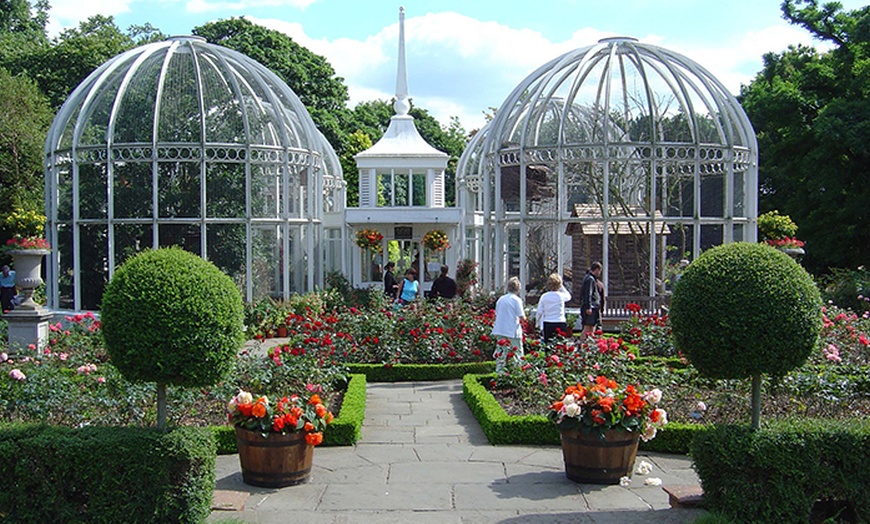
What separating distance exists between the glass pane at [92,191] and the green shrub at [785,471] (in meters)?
14.3

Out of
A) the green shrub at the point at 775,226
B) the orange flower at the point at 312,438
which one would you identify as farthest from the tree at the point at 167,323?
the green shrub at the point at 775,226

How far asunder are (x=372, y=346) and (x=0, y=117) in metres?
19.0

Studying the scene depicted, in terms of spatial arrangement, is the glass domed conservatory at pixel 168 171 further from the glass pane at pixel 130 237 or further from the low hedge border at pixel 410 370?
the low hedge border at pixel 410 370

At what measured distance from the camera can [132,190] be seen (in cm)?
1677

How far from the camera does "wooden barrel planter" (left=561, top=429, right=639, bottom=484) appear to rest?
22.2 ft

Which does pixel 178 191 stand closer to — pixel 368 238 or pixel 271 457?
pixel 368 238

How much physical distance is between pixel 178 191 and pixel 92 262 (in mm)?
2252

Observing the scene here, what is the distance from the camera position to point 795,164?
26.2 metres

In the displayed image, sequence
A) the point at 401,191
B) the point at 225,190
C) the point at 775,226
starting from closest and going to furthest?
the point at 775,226 → the point at 225,190 → the point at 401,191

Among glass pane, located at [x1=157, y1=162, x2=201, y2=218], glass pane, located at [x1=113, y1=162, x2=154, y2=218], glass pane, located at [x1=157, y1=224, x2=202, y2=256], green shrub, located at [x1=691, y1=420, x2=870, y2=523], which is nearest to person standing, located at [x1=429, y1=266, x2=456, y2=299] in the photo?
glass pane, located at [x1=157, y1=224, x2=202, y2=256]

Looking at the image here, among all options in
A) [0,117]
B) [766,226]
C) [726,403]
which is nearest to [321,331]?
[726,403]

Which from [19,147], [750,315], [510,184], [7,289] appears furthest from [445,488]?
[19,147]

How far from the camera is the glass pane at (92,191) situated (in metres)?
16.8

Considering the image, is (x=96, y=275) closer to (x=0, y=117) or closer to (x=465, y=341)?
(x=465, y=341)
